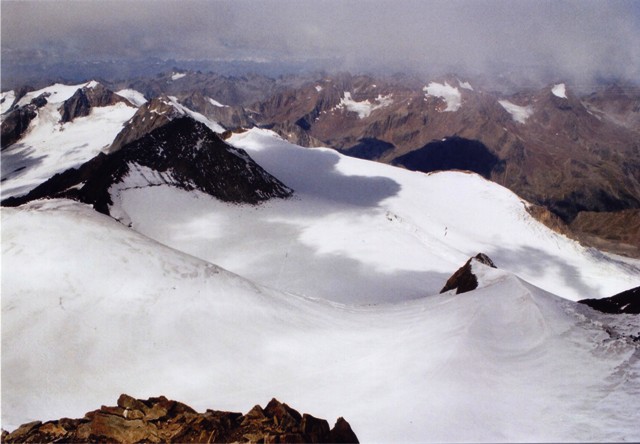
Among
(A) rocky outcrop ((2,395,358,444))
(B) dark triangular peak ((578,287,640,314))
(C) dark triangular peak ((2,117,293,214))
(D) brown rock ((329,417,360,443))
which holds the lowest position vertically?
(C) dark triangular peak ((2,117,293,214))

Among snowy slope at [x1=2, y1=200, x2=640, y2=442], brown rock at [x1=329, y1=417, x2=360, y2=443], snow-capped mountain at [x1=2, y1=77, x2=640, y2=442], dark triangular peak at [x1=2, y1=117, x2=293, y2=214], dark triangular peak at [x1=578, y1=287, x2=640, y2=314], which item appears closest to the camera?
brown rock at [x1=329, y1=417, x2=360, y2=443]

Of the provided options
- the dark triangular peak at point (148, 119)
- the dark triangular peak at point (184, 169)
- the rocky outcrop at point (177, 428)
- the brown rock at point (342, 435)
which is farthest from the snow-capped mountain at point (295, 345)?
the dark triangular peak at point (148, 119)

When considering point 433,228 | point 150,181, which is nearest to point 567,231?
point 433,228

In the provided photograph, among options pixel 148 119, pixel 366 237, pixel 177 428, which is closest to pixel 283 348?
pixel 177 428

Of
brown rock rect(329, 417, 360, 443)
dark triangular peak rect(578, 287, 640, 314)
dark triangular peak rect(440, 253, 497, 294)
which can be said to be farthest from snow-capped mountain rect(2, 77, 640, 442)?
brown rock rect(329, 417, 360, 443)

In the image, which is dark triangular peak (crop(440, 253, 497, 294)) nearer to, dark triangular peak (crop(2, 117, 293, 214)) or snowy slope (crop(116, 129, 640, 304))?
snowy slope (crop(116, 129, 640, 304))

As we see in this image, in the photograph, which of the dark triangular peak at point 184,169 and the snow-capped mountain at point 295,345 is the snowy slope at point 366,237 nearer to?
the dark triangular peak at point 184,169

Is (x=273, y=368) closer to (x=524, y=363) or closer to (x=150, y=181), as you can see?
(x=524, y=363)
